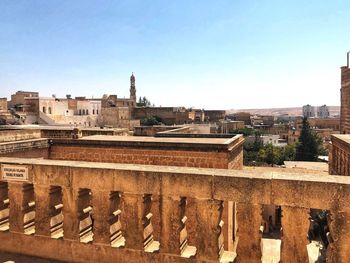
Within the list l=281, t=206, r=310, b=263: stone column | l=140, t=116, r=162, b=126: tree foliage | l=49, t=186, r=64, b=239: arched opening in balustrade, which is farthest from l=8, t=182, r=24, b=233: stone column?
l=140, t=116, r=162, b=126: tree foliage

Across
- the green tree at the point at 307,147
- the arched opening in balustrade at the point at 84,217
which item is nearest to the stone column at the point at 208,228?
the arched opening in balustrade at the point at 84,217

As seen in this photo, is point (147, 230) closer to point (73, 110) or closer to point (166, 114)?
point (73, 110)

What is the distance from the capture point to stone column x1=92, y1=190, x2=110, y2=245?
13.2 ft

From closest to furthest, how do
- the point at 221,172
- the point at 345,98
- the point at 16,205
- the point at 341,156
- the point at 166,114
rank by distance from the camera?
1. the point at 221,172
2. the point at 16,205
3. the point at 341,156
4. the point at 345,98
5. the point at 166,114

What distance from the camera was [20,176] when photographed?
437 centimetres

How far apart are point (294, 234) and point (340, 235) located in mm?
429

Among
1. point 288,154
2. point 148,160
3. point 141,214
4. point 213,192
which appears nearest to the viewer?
point 213,192

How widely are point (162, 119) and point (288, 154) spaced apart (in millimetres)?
32437

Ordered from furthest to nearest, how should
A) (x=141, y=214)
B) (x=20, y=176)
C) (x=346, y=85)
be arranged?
(x=346, y=85) → (x=20, y=176) → (x=141, y=214)

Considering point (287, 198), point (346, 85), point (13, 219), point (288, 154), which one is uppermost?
point (346, 85)

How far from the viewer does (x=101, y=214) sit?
4.04 metres

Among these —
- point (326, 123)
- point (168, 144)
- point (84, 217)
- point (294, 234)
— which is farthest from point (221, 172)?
point (326, 123)

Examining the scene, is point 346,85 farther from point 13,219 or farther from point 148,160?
point 13,219

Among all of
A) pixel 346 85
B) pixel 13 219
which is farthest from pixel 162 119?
pixel 13 219
